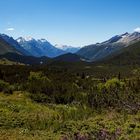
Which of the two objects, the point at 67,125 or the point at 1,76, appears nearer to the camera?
the point at 67,125

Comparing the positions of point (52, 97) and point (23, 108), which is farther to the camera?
point (52, 97)

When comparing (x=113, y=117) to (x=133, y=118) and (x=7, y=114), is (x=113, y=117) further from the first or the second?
(x=7, y=114)

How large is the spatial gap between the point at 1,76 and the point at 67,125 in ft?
201

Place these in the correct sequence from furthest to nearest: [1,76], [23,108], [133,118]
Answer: [1,76] < [23,108] < [133,118]

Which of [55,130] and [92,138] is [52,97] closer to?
[55,130]

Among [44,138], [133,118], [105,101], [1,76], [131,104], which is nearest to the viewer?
[44,138]

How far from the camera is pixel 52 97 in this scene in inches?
2210

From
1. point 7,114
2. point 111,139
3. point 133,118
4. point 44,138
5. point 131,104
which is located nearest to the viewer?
point 111,139

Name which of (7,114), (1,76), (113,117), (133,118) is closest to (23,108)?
(7,114)

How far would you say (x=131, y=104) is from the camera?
2539 centimetres

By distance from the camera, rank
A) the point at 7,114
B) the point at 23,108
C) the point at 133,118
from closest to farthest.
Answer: the point at 133,118 → the point at 7,114 → the point at 23,108

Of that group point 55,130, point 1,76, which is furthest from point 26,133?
point 1,76

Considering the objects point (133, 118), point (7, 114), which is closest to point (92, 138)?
point (133, 118)

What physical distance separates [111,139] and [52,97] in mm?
41618
